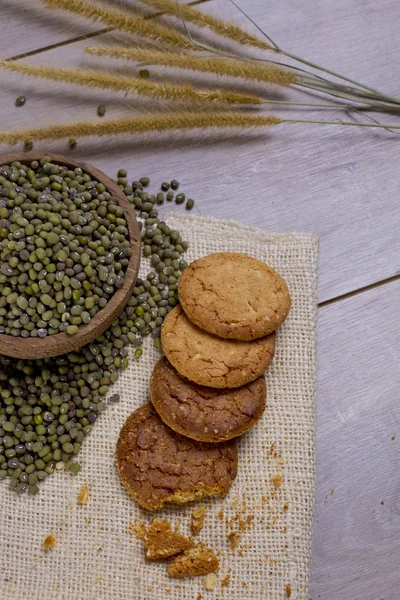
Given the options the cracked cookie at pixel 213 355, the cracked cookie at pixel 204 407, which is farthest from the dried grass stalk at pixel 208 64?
the cracked cookie at pixel 204 407

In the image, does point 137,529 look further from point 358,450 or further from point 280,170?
point 280,170

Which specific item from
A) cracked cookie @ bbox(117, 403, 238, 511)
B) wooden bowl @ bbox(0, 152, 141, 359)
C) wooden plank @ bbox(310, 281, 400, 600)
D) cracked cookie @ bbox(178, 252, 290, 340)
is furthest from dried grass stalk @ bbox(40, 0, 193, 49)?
cracked cookie @ bbox(117, 403, 238, 511)

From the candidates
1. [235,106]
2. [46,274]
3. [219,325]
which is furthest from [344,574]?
[235,106]

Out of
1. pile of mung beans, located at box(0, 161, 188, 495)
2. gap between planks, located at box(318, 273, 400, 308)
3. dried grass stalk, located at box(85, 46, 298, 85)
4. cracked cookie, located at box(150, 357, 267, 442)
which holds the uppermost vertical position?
dried grass stalk, located at box(85, 46, 298, 85)

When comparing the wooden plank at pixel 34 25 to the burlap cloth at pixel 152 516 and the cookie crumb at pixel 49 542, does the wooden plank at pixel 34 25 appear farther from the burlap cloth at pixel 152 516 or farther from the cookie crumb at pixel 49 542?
the cookie crumb at pixel 49 542

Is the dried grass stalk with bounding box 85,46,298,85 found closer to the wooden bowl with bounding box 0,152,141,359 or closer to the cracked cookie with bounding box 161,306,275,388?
the wooden bowl with bounding box 0,152,141,359

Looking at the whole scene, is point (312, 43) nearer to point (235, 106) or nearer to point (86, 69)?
point (235, 106)

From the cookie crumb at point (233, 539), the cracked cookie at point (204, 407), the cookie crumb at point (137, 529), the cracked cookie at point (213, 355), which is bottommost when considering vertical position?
the cookie crumb at point (137, 529)
